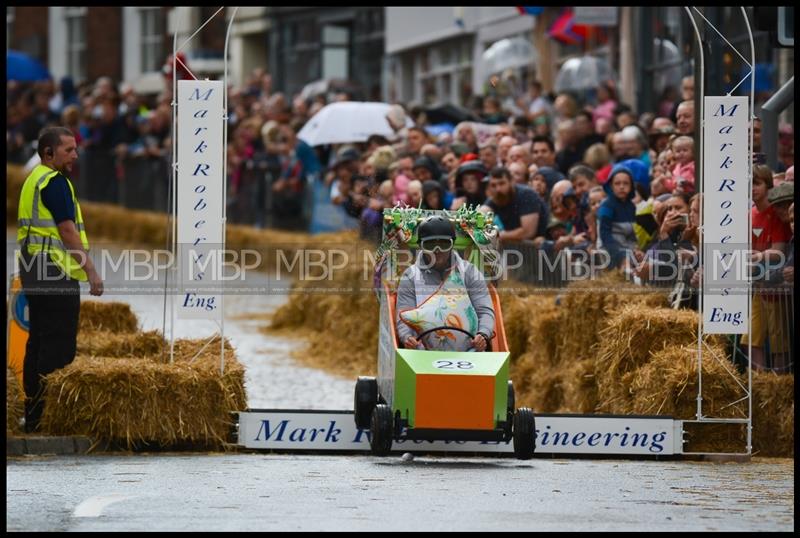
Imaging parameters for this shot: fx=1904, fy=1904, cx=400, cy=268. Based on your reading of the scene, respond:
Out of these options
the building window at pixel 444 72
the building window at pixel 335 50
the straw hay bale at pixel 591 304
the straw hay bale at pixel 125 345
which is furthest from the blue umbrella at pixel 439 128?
the building window at pixel 335 50

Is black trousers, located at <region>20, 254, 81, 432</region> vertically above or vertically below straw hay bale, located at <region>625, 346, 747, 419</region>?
above

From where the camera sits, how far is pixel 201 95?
1415 centimetres

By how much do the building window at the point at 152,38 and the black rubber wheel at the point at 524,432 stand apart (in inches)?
1548

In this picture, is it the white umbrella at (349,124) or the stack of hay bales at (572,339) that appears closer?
the stack of hay bales at (572,339)

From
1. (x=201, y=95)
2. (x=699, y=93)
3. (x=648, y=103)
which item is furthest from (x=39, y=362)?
(x=648, y=103)

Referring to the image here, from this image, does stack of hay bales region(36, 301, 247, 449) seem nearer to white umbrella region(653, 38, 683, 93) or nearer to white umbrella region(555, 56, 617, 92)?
white umbrella region(653, 38, 683, 93)

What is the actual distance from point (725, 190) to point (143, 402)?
459cm

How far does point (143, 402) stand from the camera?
14062 mm

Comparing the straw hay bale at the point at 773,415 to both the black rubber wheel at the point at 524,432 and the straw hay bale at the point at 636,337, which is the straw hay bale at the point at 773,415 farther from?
the black rubber wheel at the point at 524,432

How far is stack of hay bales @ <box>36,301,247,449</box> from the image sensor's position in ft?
46.2

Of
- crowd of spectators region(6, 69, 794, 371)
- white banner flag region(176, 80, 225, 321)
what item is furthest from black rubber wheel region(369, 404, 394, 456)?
crowd of spectators region(6, 69, 794, 371)

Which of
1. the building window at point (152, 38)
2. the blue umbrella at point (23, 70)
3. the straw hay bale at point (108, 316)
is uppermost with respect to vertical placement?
the building window at point (152, 38)

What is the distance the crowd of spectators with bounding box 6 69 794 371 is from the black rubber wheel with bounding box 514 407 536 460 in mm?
2009

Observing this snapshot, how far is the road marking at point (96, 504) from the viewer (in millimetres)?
10492
